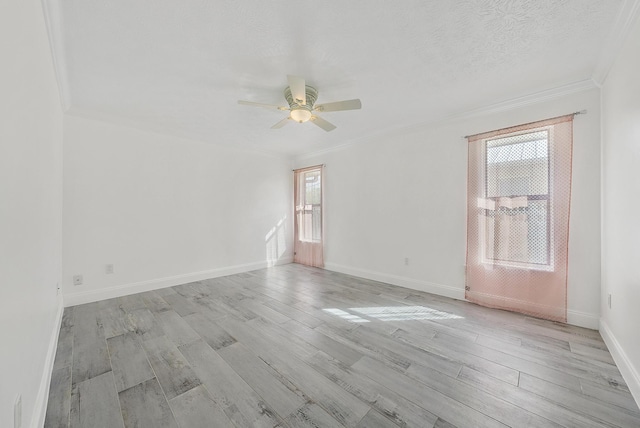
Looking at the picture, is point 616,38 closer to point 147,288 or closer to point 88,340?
point 88,340

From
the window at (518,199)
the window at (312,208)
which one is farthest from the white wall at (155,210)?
the window at (518,199)

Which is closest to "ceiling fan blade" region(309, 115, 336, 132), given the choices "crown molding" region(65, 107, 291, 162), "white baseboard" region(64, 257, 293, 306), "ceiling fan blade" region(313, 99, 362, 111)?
"ceiling fan blade" region(313, 99, 362, 111)

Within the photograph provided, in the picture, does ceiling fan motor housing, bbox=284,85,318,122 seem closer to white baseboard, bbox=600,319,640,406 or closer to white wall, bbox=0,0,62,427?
white wall, bbox=0,0,62,427

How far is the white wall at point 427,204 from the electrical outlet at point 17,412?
3.66 metres

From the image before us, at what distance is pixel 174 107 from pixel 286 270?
3.17m

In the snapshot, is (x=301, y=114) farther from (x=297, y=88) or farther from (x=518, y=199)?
(x=518, y=199)

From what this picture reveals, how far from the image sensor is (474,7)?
1.56m

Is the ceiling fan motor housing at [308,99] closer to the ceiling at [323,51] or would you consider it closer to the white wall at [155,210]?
the ceiling at [323,51]

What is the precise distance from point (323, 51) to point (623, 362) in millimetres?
3136

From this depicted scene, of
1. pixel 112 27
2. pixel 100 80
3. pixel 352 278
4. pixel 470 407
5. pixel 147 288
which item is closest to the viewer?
pixel 470 407

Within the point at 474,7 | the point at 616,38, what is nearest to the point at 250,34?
the point at 474,7

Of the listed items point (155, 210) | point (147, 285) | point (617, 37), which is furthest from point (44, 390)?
point (617, 37)

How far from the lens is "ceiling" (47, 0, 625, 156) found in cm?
158

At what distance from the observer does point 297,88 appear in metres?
2.08
